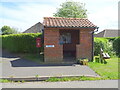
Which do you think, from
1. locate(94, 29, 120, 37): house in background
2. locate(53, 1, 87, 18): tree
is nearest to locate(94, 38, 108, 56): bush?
locate(53, 1, 87, 18): tree

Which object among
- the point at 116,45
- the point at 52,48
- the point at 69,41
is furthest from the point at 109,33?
the point at 52,48

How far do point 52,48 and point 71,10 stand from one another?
1009 inches

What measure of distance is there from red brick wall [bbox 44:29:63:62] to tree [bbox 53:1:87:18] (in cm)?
2446

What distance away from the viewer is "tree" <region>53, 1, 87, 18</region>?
123 ft

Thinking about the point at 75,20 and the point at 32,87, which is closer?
the point at 32,87

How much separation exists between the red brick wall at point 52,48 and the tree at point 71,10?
24.5 m

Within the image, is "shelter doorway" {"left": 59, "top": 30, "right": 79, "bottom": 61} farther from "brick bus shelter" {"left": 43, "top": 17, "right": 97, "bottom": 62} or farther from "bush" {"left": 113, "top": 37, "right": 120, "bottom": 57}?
"bush" {"left": 113, "top": 37, "right": 120, "bottom": 57}

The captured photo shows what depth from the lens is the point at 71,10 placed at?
123ft

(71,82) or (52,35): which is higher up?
(52,35)

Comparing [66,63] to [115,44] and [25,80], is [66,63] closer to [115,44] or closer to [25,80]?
[25,80]

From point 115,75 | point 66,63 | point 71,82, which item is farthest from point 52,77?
point 66,63

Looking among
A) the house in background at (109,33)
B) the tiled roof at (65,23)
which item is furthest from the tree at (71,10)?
the tiled roof at (65,23)

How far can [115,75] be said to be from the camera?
8.84 meters

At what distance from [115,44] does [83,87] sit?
14.1 m
